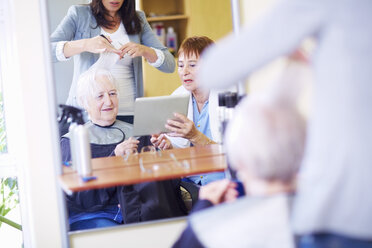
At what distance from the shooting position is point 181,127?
6.64 feet

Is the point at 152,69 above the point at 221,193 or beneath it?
above

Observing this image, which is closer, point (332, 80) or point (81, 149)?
point (332, 80)

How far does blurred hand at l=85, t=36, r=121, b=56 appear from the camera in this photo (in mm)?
1916

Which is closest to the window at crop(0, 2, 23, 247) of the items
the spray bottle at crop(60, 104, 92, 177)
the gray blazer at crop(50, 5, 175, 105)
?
the gray blazer at crop(50, 5, 175, 105)

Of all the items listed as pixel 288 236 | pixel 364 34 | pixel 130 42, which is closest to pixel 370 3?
pixel 364 34

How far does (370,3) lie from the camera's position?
0.91 m

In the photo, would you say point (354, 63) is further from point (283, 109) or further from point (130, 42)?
point (130, 42)

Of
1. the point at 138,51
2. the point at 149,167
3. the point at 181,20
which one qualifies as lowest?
the point at 149,167

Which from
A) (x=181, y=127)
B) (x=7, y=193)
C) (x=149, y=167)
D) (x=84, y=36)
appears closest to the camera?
(x=149, y=167)

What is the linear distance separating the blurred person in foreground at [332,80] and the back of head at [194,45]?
1180 millimetres

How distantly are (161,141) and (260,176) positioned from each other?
1.10 meters

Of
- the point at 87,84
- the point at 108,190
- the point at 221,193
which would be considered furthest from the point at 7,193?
the point at 221,193

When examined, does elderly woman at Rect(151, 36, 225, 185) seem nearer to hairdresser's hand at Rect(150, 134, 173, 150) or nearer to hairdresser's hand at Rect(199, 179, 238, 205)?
hairdresser's hand at Rect(150, 134, 173, 150)

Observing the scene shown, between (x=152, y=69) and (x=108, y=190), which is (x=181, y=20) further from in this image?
(x=108, y=190)
